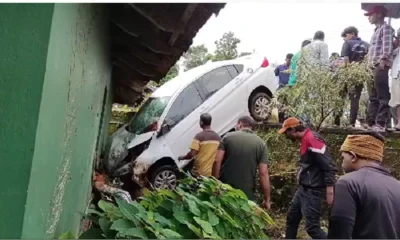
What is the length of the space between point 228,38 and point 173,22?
2218 cm

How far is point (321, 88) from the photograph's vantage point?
27.5 ft

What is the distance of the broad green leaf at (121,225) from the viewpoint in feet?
8.03

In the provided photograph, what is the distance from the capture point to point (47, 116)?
2.42 metres

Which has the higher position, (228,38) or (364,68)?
(228,38)

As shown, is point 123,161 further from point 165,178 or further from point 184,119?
point 184,119

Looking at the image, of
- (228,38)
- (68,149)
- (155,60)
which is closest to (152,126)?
(155,60)

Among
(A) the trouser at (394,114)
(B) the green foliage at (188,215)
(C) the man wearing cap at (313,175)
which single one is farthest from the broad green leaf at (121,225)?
(A) the trouser at (394,114)

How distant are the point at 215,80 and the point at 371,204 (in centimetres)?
746

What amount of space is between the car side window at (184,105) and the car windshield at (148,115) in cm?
19

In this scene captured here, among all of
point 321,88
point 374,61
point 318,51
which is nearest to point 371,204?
point 374,61

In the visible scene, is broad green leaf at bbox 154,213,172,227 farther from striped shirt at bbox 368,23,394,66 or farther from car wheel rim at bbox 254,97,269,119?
car wheel rim at bbox 254,97,269,119

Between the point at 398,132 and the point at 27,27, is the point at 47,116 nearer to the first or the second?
the point at 27,27

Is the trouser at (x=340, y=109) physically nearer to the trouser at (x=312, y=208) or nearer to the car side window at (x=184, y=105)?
the car side window at (x=184, y=105)

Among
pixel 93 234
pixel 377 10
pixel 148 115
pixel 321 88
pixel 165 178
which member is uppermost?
pixel 377 10
